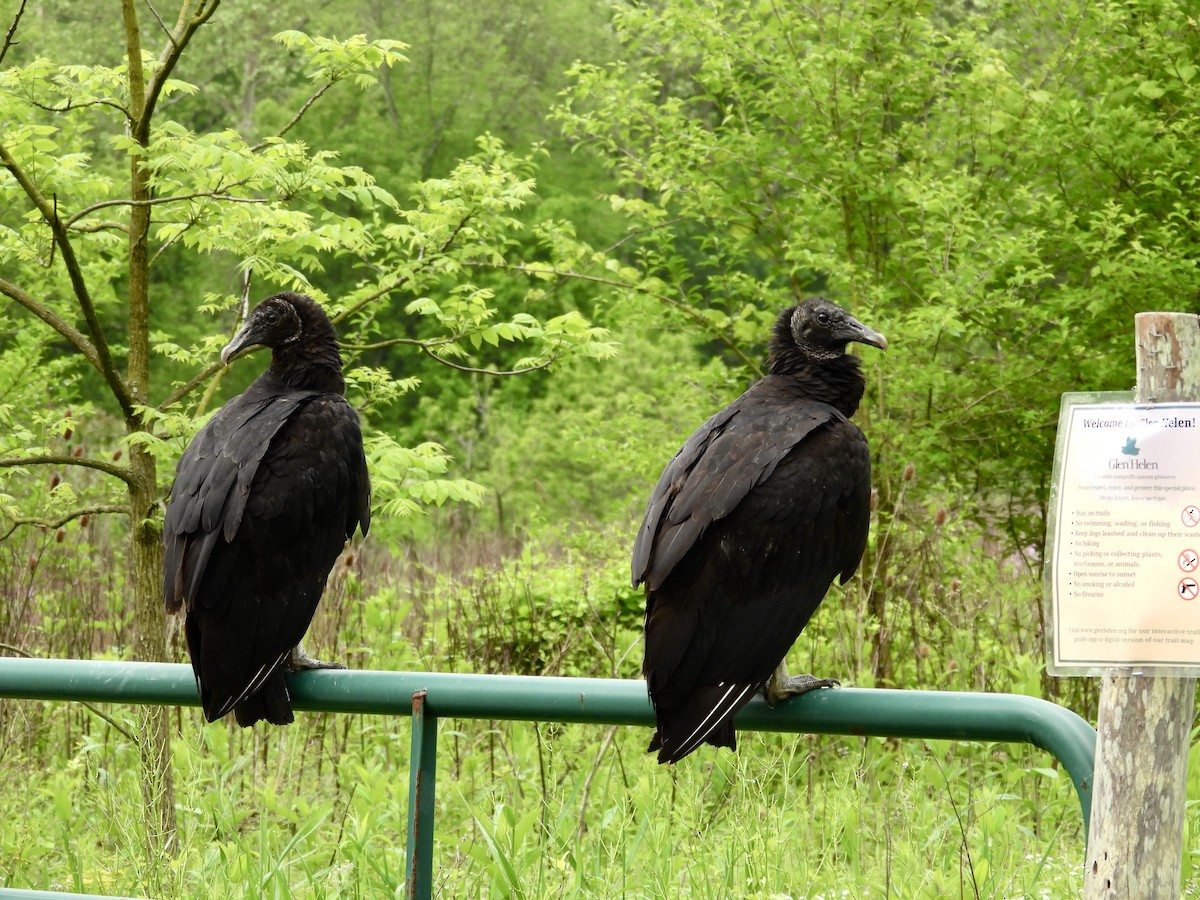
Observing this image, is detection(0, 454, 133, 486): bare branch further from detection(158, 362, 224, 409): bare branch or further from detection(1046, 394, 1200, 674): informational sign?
detection(1046, 394, 1200, 674): informational sign

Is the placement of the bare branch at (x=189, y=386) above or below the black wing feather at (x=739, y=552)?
above

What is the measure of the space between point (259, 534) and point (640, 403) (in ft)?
14.5

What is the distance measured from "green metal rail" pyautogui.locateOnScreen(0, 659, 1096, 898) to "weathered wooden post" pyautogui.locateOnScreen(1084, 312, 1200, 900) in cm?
3

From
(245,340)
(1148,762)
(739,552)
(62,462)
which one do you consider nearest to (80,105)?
(62,462)

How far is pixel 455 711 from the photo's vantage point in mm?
1845

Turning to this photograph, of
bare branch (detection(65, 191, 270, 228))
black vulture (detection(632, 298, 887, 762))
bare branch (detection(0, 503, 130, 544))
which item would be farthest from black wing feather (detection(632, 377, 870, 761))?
bare branch (detection(0, 503, 130, 544))

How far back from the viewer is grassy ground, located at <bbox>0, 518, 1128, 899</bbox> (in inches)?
118

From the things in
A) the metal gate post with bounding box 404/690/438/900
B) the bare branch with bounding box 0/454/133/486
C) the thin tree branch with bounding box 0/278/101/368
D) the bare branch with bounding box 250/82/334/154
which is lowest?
the metal gate post with bounding box 404/690/438/900

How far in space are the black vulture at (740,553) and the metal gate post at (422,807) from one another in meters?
0.35

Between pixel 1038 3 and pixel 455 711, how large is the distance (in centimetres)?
527

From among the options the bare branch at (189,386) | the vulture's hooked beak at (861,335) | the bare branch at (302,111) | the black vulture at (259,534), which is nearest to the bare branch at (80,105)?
the bare branch at (302,111)

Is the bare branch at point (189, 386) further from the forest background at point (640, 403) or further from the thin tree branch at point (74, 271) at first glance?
the thin tree branch at point (74, 271)

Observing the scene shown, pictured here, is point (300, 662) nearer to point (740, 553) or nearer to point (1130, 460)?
point (740, 553)

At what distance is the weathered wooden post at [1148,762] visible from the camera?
1545 mm
